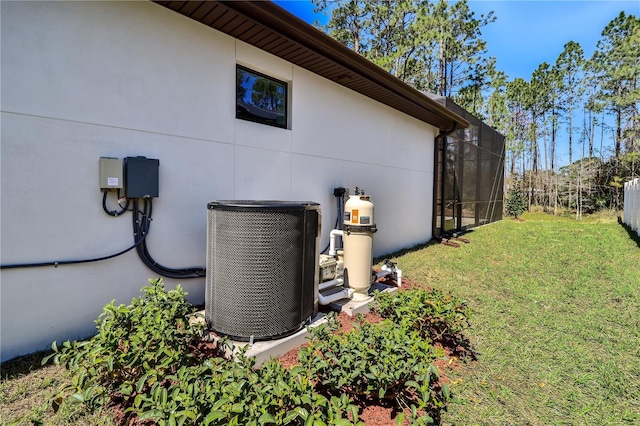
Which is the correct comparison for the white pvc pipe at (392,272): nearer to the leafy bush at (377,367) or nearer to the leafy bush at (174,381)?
the leafy bush at (377,367)

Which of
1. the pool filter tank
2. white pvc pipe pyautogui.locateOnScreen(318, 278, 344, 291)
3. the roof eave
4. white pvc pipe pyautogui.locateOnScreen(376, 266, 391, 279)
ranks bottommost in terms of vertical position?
white pvc pipe pyautogui.locateOnScreen(376, 266, 391, 279)

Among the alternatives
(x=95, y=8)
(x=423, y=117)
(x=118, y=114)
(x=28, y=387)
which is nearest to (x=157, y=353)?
(x=28, y=387)

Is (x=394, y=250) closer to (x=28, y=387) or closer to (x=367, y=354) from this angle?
(x=367, y=354)

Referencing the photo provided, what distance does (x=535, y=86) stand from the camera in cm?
2212

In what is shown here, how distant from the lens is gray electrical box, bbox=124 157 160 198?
2.77 m

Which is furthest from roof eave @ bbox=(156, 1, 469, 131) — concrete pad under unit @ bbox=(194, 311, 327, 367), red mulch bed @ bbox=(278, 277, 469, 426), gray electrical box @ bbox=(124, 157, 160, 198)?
red mulch bed @ bbox=(278, 277, 469, 426)

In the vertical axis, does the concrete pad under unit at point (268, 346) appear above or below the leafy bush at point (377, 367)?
below

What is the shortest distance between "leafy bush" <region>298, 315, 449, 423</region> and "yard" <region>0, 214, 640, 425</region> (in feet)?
1.16

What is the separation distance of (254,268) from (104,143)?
1.78 meters

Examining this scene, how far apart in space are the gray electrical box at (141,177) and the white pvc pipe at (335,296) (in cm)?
195

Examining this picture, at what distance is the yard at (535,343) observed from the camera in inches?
81.3

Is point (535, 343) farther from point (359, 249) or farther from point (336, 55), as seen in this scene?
point (336, 55)

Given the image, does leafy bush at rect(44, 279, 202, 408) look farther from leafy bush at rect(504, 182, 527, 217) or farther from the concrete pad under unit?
leafy bush at rect(504, 182, 527, 217)

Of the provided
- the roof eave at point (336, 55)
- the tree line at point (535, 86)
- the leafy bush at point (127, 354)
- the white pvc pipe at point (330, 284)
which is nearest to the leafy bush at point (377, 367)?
the leafy bush at point (127, 354)
